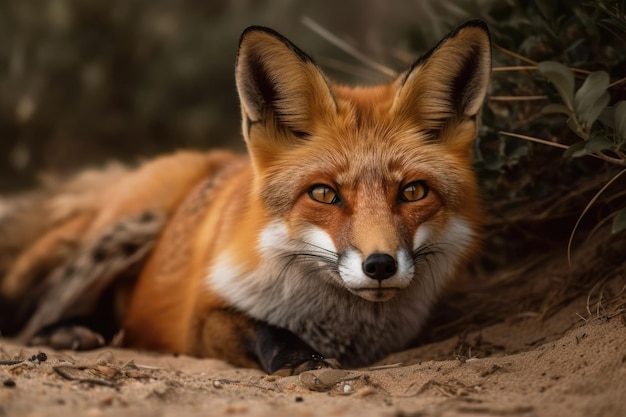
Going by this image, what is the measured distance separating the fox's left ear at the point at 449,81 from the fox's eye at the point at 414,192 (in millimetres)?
340

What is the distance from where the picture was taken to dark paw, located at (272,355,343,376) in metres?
2.96

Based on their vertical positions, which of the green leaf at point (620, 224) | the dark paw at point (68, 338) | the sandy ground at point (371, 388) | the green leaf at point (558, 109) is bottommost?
the dark paw at point (68, 338)

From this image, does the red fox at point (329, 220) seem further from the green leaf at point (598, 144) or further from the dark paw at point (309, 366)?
the green leaf at point (598, 144)

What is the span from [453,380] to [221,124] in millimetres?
6107

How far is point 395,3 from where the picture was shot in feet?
32.5

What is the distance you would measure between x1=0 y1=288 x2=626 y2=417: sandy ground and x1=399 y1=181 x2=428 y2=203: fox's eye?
2.20 ft

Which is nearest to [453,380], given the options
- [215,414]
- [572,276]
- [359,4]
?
[215,414]

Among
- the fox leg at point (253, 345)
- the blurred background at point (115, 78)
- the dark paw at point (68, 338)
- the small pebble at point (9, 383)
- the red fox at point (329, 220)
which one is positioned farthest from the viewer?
the blurred background at point (115, 78)

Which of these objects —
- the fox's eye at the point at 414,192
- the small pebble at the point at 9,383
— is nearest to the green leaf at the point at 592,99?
the fox's eye at the point at 414,192

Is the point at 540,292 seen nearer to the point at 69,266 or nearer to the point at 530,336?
the point at 530,336

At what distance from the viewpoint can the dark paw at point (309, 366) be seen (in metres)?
2.96

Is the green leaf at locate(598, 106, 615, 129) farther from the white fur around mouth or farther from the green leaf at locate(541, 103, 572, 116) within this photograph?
the white fur around mouth

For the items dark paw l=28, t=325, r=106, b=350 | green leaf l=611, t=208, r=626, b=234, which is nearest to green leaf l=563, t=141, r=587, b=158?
green leaf l=611, t=208, r=626, b=234

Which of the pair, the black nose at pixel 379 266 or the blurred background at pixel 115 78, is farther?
the blurred background at pixel 115 78
